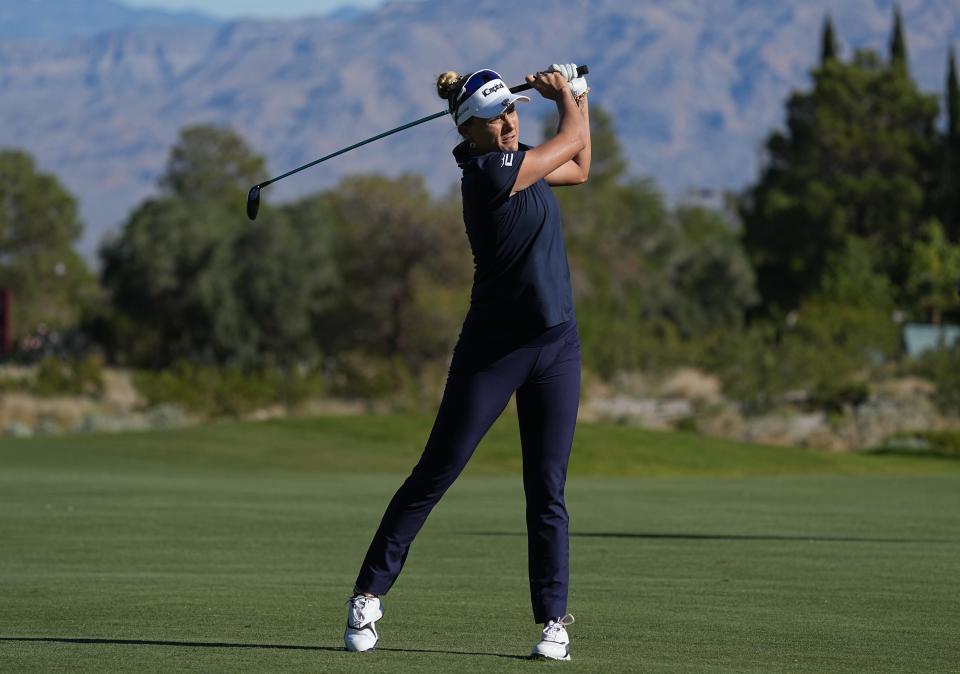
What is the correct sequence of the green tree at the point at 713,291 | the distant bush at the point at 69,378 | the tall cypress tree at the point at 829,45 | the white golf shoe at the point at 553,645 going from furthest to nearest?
the tall cypress tree at the point at 829,45, the green tree at the point at 713,291, the distant bush at the point at 69,378, the white golf shoe at the point at 553,645

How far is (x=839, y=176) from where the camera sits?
249ft

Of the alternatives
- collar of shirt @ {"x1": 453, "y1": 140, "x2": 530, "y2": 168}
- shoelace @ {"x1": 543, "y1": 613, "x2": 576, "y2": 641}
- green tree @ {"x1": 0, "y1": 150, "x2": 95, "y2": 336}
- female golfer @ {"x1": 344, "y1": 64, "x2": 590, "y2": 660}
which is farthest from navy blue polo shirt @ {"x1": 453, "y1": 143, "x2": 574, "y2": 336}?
green tree @ {"x1": 0, "y1": 150, "x2": 95, "y2": 336}

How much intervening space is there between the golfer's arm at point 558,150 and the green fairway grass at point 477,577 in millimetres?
1800

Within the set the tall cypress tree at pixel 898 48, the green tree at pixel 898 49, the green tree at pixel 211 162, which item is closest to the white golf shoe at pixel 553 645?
the green tree at pixel 898 49

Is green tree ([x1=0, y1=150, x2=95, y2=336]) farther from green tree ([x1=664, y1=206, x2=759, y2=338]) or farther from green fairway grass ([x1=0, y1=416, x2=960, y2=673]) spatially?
green fairway grass ([x1=0, y1=416, x2=960, y2=673])

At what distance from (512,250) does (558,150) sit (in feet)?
1.41

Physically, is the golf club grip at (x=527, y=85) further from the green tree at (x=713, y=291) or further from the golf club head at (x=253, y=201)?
the green tree at (x=713, y=291)

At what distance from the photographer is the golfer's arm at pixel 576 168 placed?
682 cm

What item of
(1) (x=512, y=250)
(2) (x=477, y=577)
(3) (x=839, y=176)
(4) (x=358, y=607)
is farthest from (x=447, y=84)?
(3) (x=839, y=176)

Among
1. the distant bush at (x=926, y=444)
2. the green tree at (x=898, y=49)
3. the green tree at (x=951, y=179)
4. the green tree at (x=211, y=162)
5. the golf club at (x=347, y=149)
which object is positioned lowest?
the distant bush at (x=926, y=444)

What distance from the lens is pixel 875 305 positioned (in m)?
56.8

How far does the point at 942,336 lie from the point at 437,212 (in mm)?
28822

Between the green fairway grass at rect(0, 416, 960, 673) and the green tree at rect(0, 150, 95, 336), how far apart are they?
3186 inches

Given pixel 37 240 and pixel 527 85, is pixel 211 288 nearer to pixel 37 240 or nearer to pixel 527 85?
pixel 37 240
